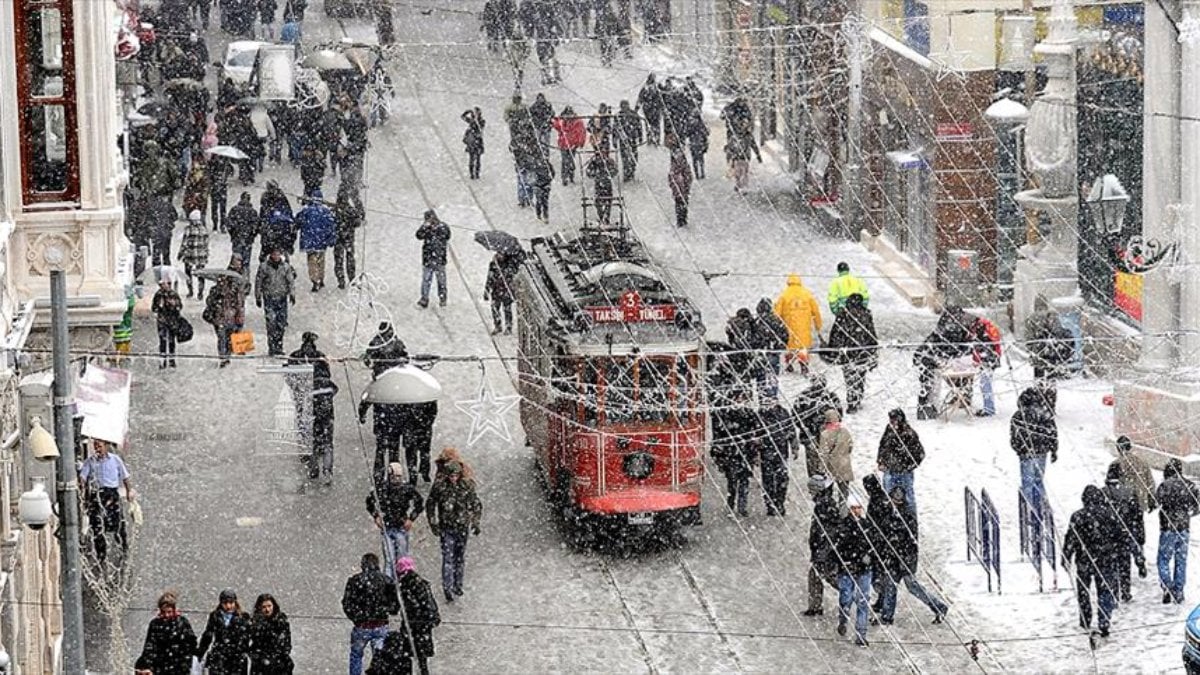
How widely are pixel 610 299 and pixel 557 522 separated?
2.39m

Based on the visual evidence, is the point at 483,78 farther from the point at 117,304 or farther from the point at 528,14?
the point at 117,304

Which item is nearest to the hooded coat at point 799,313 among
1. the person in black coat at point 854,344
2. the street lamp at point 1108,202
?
the person in black coat at point 854,344

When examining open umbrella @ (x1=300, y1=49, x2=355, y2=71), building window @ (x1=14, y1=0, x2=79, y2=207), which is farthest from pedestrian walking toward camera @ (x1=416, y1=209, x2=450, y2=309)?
building window @ (x1=14, y1=0, x2=79, y2=207)

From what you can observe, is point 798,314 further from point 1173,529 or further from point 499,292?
point 1173,529

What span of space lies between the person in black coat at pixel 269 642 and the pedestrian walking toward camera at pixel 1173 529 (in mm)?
7699

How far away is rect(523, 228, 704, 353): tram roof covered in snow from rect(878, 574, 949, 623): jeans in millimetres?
3694

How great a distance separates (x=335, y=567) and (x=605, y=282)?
3963 mm

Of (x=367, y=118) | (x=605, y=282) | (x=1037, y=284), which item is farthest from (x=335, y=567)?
(x=367, y=118)

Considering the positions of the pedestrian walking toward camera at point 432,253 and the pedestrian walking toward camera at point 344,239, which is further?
the pedestrian walking toward camera at point 344,239

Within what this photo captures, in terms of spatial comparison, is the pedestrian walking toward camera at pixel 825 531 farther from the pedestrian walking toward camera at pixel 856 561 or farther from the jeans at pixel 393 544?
the jeans at pixel 393 544

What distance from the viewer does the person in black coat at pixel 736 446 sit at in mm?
30328

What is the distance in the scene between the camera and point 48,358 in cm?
2645

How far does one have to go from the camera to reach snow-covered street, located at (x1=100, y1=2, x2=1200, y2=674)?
87.4 feet

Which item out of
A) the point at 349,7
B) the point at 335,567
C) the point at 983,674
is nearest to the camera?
the point at 983,674
